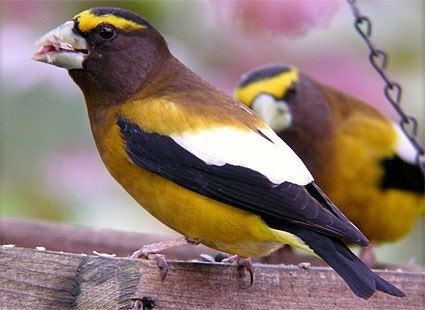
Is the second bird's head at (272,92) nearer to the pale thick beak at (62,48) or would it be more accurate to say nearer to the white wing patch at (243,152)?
the pale thick beak at (62,48)

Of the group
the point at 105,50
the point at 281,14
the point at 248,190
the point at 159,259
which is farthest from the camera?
the point at 281,14

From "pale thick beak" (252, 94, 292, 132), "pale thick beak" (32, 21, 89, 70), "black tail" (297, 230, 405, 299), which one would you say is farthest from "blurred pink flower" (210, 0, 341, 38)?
"black tail" (297, 230, 405, 299)

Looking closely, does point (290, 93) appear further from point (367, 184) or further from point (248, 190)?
point (248, 190)

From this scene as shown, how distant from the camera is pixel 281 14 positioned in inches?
166

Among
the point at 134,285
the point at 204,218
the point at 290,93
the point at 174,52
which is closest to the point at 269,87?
the point at 290,93

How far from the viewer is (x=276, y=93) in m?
5.07

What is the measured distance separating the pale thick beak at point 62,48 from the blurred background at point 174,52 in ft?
3.50

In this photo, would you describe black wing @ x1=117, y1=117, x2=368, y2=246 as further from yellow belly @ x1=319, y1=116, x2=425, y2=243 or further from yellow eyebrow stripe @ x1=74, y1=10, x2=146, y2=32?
yellow belly @ x1=319, y1=116, x2=425, y2=243

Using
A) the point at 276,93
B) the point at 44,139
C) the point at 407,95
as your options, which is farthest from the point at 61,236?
the point at 407,95

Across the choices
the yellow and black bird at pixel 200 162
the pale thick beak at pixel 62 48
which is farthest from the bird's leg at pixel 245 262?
the pale thick beak at pixel 62 48

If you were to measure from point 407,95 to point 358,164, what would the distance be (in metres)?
0.52

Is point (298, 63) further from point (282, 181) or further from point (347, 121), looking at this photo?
point (282, 181)

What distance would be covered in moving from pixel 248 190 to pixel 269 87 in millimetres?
2095

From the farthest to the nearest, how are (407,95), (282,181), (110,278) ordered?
(407,95) < (282,181) < (110,278)
